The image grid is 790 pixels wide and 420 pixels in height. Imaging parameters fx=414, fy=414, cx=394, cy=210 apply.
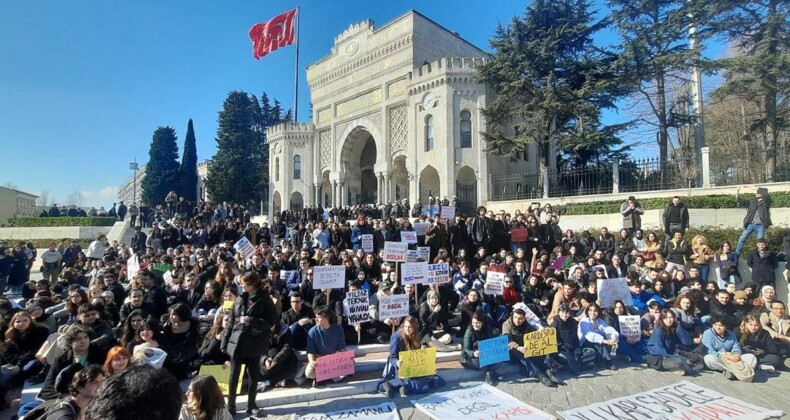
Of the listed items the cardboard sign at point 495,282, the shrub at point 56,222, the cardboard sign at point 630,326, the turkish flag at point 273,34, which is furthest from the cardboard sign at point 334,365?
the turkish flag at point 273,34

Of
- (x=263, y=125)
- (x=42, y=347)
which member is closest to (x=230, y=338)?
(x=42, y=347)

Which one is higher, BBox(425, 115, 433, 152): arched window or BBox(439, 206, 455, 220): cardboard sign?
BBox(425, 115, 433, 152): arched window

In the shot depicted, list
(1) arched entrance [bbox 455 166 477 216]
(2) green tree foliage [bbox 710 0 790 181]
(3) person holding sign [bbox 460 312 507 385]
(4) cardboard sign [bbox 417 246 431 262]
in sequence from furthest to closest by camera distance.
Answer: (1) arched entrance [bbox 455 166 477 216] < (2) green tree foliage [bbox 710 0 790 181] < (4) cardboard sign [bbox 417 246 431 262] < (3) person holding sign [bbox 460 312 507 385]

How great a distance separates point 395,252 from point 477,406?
463 cm

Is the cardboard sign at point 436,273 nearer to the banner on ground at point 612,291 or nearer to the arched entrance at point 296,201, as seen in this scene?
the banner on ground at point 612,291

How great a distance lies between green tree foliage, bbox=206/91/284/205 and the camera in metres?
39.7

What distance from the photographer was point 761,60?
14.8m

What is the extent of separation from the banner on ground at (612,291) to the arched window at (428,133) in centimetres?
1935

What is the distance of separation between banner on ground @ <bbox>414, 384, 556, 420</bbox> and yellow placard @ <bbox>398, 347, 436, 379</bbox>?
358mm

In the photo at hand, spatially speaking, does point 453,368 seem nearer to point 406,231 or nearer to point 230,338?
point 230,338

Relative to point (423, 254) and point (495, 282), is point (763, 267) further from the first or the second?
point (423, 254)

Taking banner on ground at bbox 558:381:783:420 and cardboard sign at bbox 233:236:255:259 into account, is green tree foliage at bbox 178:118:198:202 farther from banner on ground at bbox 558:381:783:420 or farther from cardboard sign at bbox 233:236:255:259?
banner on ground at bbox 558:381:783:420

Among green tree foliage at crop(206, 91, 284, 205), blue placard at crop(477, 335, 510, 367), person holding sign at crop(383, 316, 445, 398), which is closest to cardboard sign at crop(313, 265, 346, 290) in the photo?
person holding sign at crop(383, 316, 445, 398)

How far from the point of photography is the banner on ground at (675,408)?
204 inches
